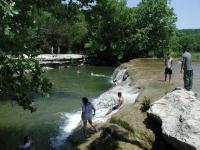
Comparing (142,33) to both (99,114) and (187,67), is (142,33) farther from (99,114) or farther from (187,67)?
(187,67)

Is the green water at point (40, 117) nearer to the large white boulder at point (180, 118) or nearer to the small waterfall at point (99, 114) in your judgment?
the small waterfall at point (99, 114)

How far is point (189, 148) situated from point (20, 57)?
7433 mm

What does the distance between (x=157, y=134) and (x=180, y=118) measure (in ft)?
4.82

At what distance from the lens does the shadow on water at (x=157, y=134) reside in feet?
56.4

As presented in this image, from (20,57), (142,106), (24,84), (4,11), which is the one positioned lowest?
(142,106)

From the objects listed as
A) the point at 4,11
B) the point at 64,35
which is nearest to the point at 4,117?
the point at 4,11

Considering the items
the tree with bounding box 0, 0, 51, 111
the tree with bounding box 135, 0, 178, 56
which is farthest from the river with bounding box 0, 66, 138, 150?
the tree with bounding box 135, 0, 178, 56

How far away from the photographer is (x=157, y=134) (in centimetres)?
1786

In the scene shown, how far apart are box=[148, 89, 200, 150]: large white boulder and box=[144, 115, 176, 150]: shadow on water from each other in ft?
1.32

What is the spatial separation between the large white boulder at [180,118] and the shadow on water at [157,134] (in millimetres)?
404

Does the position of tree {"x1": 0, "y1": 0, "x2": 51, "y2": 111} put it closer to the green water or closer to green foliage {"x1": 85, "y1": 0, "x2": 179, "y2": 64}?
the green water

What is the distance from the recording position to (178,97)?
60.8 ft

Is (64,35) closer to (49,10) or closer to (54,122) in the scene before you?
(54,122)

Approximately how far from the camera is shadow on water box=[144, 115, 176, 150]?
1719cm
